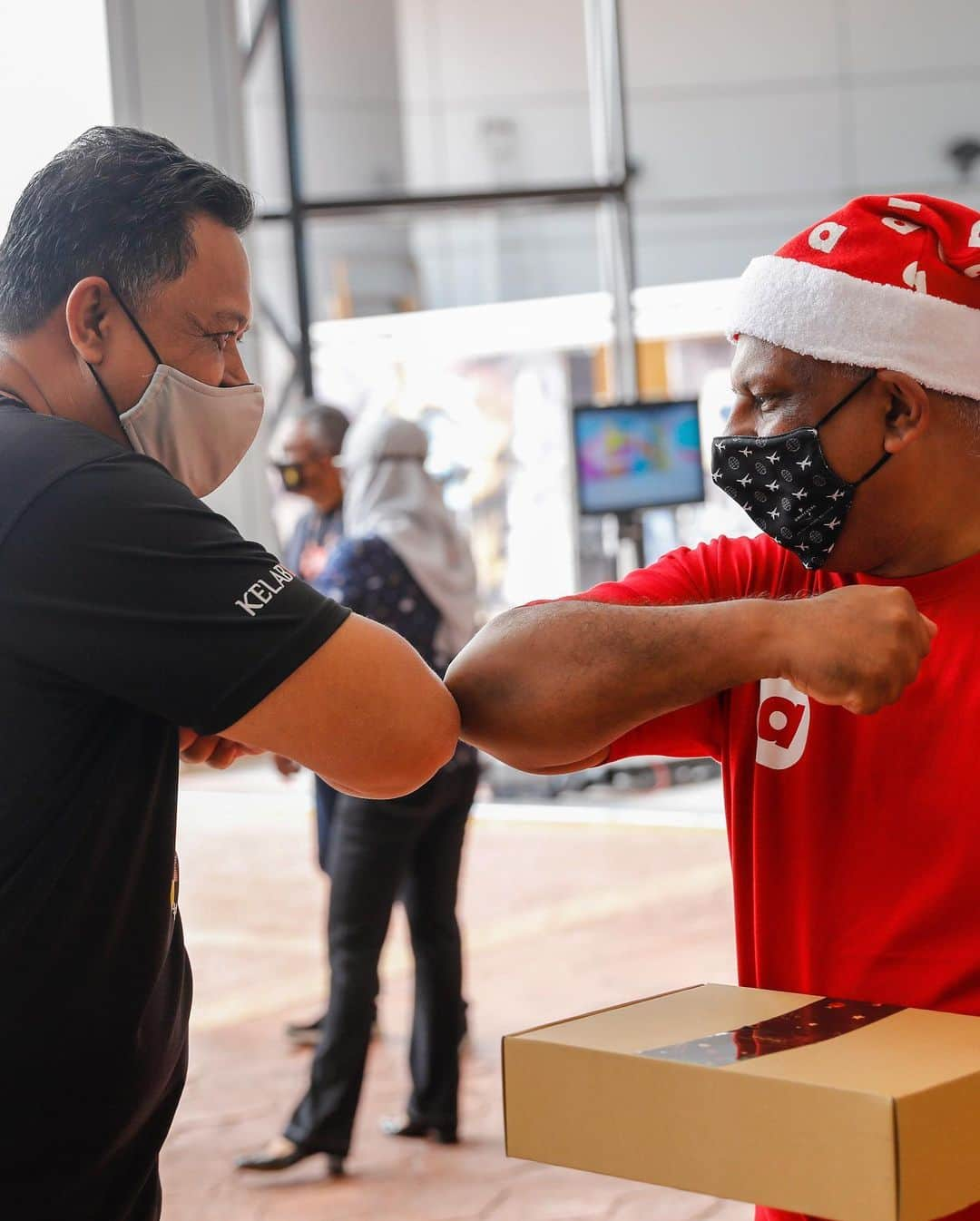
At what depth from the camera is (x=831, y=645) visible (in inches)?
41.5

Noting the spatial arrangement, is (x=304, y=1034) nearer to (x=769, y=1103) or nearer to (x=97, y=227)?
(x=97, y=227)

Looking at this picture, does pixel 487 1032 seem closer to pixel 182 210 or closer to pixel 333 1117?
pixel 333 1117

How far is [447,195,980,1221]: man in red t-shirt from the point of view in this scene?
→ 112 centimetres

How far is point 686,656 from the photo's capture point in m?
1.12

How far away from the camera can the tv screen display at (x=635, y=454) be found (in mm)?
7113

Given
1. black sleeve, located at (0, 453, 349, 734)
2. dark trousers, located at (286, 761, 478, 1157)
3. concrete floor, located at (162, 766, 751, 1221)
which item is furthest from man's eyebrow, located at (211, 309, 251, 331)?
concrete floor, located at (162, 766, 751, 1221)

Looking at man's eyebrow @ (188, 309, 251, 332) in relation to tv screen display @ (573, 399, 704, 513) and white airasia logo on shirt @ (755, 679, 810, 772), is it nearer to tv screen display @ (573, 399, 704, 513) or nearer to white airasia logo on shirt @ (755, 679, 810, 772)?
white airasia logo on shirt @ (755, 679, 810, 772)

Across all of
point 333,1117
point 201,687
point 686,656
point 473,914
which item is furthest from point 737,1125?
point 473,914

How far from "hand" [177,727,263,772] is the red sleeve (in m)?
0.36

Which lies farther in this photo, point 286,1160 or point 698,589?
point 286,1160

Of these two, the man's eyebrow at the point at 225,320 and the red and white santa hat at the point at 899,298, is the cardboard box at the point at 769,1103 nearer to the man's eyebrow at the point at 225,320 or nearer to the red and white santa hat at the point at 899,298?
the red and white santa hat at the point at 899,298

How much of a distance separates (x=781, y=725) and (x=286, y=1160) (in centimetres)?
253

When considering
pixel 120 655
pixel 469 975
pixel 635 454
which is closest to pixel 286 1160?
pixel 469 975

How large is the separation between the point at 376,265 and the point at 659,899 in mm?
4234
